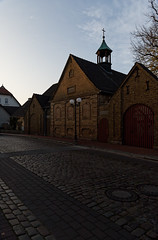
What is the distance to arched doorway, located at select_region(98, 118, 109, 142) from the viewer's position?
16.0 meters

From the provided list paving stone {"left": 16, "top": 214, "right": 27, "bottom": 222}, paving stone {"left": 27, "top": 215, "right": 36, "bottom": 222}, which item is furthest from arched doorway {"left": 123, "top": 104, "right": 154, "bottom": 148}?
paving stone {"left": 16, "top": 214, "right": 27, "bottom": 222}

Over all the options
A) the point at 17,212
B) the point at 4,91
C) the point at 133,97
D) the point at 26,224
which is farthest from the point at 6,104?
the point at 26,224

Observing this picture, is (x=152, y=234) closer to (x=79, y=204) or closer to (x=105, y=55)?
(x=79, y=204)

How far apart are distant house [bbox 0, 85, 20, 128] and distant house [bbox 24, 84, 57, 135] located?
17.7m

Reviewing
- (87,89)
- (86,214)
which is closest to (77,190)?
(86,214)

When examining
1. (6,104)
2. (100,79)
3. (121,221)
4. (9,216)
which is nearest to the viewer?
(121,221)

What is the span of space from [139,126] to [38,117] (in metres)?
18.4

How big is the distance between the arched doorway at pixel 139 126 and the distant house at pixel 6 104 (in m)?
38.9

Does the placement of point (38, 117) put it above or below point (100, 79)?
below

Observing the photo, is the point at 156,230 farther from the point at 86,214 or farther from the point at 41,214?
the point at 41,214

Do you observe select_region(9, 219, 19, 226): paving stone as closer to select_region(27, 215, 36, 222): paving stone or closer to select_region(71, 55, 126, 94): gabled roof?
select_region(27, 215, 36, 222): paving stone

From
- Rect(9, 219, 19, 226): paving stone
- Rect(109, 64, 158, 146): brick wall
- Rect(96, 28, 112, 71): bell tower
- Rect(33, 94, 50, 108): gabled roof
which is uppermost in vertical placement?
Rect(96, 28, 112, 71): bell tower

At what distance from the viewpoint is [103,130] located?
1631 centimetres

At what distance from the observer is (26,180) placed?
5.12 meters
